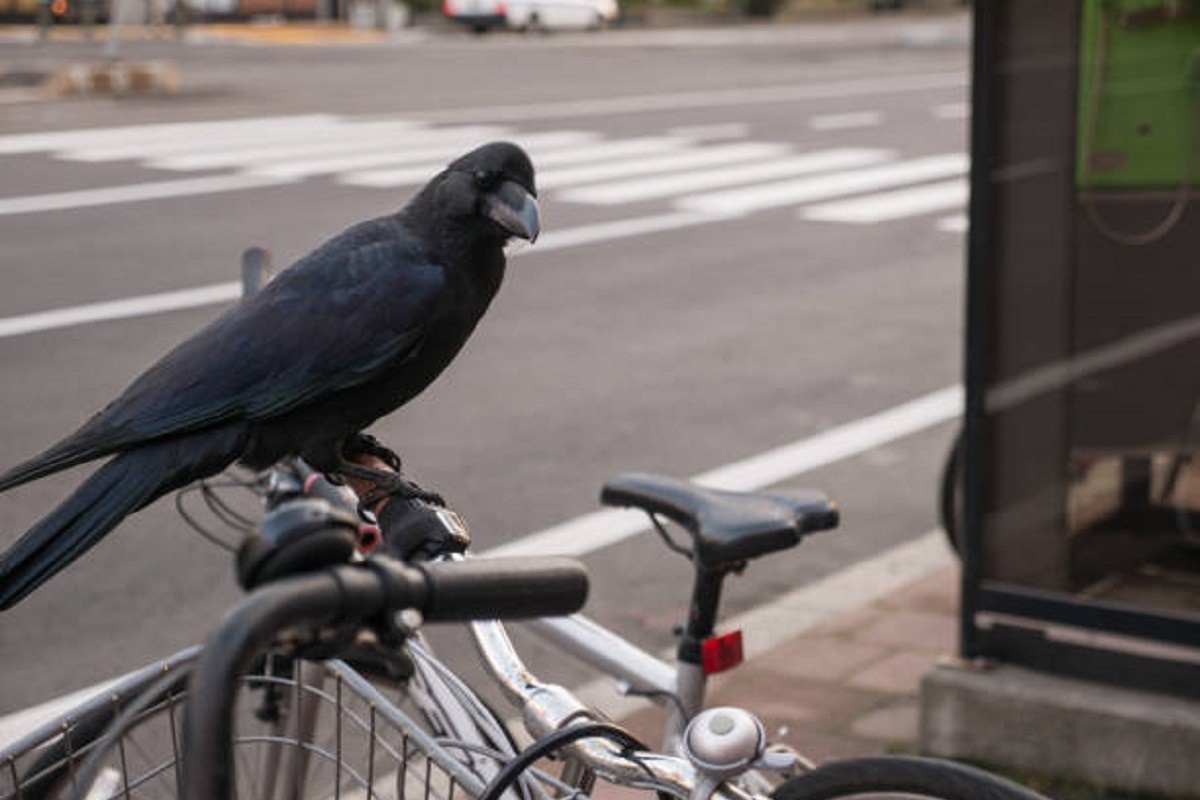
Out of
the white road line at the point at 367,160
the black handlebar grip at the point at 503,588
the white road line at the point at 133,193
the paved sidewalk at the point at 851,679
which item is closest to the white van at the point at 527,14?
the white road line at the point at 367,160

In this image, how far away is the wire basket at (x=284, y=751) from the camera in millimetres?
2047

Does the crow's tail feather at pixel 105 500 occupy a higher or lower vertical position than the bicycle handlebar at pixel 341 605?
lower

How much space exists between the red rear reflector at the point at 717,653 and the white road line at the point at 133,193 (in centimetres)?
1261

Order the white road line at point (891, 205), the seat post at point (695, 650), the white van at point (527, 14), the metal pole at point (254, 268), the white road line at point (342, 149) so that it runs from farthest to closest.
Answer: the white van at point (527, 14) < the white road line at point (342, 149) < the white road line at point (891, 205) < the seat post at point (695, 650) < the metal pole at point (254, 268)

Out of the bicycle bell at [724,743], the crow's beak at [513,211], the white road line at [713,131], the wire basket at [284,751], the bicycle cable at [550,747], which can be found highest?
the crow's beak at [513,211]

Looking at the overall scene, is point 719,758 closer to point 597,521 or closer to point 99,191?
point 597,521

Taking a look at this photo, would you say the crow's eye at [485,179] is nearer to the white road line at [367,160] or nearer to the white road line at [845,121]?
the white road line at [367,160]

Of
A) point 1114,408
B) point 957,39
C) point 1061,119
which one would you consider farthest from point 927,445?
point 957,39

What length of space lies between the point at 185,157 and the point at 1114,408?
14.5 m

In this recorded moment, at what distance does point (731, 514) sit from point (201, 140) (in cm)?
1787

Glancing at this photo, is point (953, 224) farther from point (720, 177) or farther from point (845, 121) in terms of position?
point (845, 121)

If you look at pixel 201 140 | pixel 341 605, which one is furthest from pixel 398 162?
pixel 341 605

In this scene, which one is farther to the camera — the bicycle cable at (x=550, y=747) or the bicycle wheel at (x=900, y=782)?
the bicycle wheel at (x=900, y=782)

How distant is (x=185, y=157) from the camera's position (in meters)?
18.4
